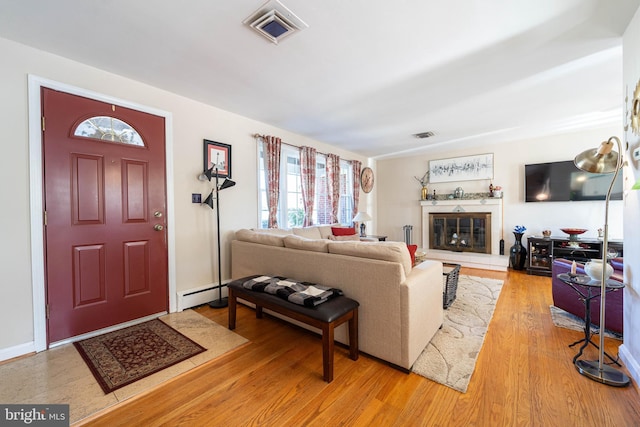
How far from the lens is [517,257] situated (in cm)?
461

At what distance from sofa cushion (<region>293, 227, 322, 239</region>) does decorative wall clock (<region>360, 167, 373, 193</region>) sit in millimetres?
2269

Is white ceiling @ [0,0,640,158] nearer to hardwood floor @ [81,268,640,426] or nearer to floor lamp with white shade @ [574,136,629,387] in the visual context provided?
floor lamp with white shade @ [574,136,629,387]

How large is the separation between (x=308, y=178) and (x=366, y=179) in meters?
2.17

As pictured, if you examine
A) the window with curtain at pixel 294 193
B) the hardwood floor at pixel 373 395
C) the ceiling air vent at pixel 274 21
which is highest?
the ceiling air vent at pixel 274 21

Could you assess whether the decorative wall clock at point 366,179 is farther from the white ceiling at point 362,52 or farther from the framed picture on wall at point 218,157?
the framed picture on wall at point 218,157

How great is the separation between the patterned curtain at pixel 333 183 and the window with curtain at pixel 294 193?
0.27ft

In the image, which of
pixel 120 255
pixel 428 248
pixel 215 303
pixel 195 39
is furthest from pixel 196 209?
pixel 428 248

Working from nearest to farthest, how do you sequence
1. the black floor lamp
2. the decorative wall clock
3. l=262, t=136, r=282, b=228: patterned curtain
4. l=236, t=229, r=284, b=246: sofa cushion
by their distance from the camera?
l=236, t=229, r=284, b=246: sofa cushion < the black floor lamp < l=262, t=136, r=282, b=228: patterned curtain < the decorative wall clock

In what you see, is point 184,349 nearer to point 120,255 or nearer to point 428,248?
point 120,255

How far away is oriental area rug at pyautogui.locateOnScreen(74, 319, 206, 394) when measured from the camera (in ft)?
5.84

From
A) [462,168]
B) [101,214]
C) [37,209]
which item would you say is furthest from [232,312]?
[462,168]

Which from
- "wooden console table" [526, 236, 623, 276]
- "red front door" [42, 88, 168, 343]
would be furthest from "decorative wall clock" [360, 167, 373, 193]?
"red front door" [42, 88, 168, 343]

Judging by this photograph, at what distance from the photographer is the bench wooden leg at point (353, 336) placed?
6.17ft

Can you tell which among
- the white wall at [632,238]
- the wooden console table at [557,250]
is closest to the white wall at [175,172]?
the white wall at [632,238]
